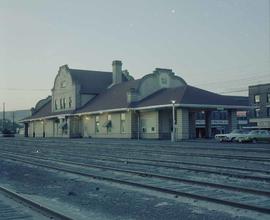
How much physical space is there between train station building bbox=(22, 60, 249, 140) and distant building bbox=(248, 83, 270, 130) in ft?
83.3

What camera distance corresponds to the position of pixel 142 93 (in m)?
54.0

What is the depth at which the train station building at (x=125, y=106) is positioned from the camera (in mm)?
47188

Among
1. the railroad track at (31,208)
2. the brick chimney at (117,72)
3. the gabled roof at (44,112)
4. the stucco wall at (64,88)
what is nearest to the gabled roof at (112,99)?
the brick chimney at (117,72)

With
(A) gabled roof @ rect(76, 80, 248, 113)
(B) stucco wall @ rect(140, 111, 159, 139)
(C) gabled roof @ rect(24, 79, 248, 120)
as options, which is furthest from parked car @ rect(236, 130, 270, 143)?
(B) stucco wall @ rect(140, 111, 159, 139)

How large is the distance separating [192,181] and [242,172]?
3.55 metres

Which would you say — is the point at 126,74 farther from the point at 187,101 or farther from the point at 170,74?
the point at 187,101

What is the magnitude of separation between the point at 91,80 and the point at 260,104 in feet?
116

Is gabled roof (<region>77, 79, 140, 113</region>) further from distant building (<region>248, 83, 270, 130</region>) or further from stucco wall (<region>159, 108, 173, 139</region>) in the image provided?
distant building (<region>248, 83, 270, 130</region>)

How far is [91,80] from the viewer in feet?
227

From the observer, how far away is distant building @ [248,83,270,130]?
3182 inches

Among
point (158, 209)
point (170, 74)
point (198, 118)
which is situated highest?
point (170, 74)

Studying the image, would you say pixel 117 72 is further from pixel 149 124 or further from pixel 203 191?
pixel 203 191

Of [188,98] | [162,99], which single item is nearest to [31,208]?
[188,98]

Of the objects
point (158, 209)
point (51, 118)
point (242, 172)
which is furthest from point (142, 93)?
point (158, 209)
